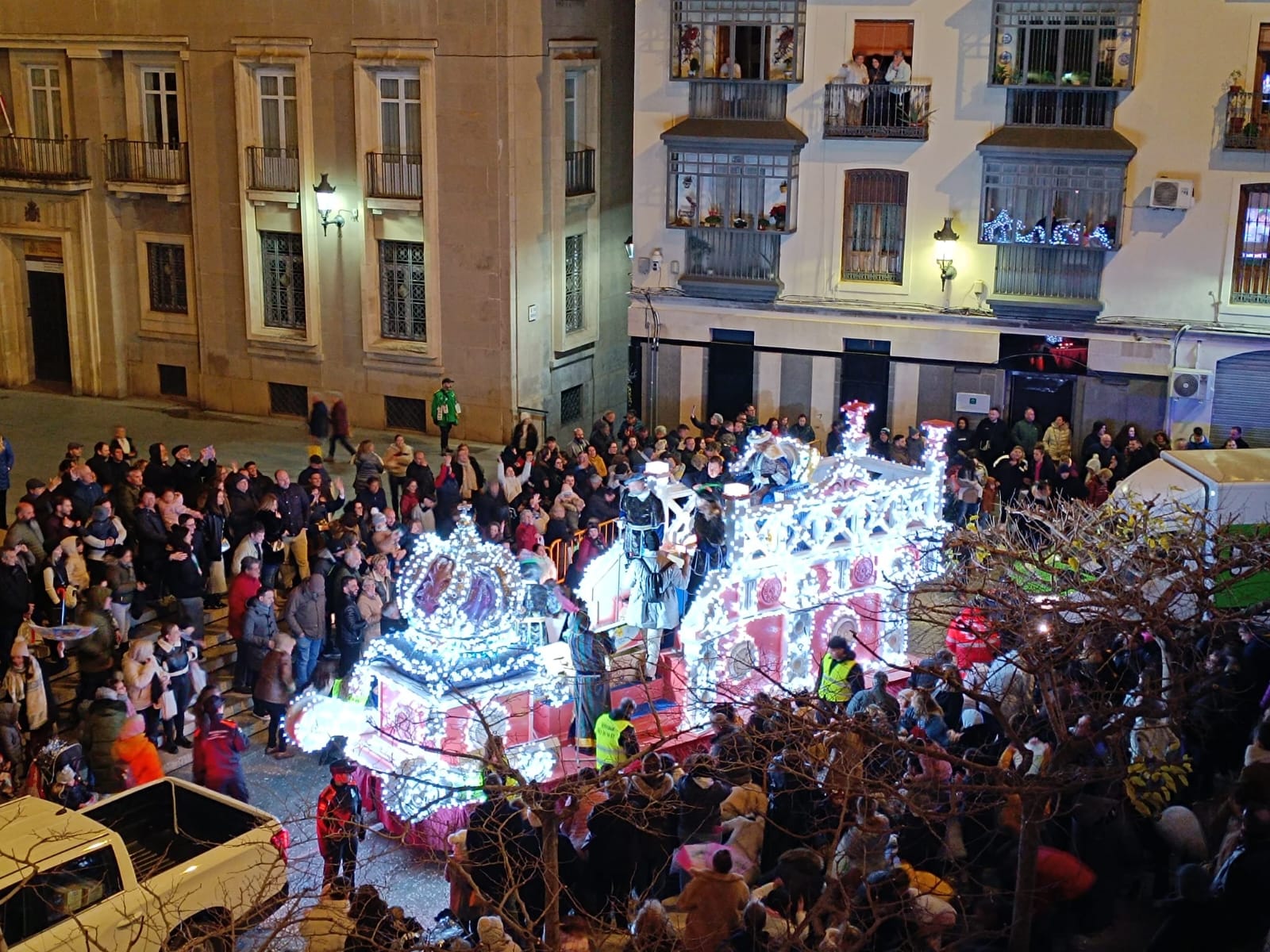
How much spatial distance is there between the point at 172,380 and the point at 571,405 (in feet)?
24.9

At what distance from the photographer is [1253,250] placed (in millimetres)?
27719

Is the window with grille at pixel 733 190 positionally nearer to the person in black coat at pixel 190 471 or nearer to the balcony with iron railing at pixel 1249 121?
the balcony with iron railing at pixel 1249 121

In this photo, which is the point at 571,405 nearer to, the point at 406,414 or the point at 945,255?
the point at 406,414

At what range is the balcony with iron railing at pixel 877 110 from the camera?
1131 inches

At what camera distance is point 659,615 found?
17859mm

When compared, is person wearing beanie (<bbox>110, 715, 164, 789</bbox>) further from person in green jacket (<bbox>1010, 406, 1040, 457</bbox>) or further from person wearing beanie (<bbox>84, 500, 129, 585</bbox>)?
person in green jacket (<bbox>1010, 406, 1040, 457</bbox>)

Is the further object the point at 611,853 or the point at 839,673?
the point at 839,673

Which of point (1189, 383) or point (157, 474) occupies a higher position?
point (1189, 383)

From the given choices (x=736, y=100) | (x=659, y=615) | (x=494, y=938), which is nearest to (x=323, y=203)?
(x=736, y=100)

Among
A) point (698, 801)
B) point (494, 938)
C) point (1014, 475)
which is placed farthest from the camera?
point (1014, 475)

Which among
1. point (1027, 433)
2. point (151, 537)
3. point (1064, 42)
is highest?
point (1064, 42)

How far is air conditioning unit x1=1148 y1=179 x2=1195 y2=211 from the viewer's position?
27.5m

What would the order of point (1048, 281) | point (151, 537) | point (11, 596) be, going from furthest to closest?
point (1048, 281) → point (151, 537) → point (11, 596)

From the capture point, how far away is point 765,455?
18.9 metres
